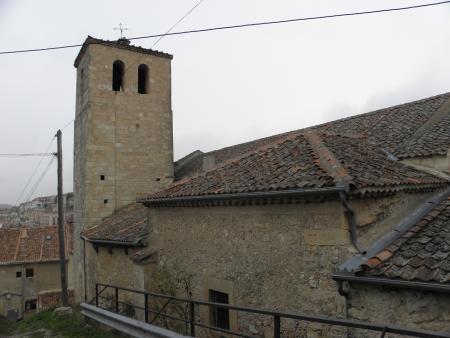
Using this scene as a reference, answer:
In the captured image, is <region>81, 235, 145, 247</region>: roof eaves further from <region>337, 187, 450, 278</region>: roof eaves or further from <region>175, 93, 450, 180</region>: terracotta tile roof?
<region>175, 93, 450, 180</region>: terracotta tile roof

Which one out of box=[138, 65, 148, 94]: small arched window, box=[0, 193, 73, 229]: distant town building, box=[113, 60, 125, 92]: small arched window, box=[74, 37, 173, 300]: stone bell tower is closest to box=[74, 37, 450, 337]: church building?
box=[74, 37, 173, 300]: stone bell tower

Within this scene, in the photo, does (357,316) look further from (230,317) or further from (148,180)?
(148,180)

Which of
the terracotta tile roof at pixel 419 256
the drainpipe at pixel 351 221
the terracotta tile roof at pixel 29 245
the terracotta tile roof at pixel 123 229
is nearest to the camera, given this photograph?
the terracotta tile roof at pixel 419 256

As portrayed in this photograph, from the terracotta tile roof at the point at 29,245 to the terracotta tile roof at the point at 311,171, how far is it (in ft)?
75.5

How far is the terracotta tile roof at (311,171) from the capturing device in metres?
5.92

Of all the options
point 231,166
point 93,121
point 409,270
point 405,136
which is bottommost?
point 409,270

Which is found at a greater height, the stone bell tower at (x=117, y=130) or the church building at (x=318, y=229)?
the stone bell tower at (x=117, y=130)

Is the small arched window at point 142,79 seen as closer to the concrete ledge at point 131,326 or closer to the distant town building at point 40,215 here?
the concrete ledge at point 131,326

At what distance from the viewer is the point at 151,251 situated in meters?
9.42

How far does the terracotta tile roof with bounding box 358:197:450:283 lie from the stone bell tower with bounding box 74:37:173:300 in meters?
12.2

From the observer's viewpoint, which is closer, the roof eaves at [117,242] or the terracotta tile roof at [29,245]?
the roof eaves at [117,242]

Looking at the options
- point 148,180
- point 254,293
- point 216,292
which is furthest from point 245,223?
point 148,180

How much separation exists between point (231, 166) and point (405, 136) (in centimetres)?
402

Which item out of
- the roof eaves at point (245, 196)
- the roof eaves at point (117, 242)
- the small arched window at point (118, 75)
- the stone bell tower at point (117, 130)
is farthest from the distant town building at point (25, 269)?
the roof eaves at point (245, 196)
